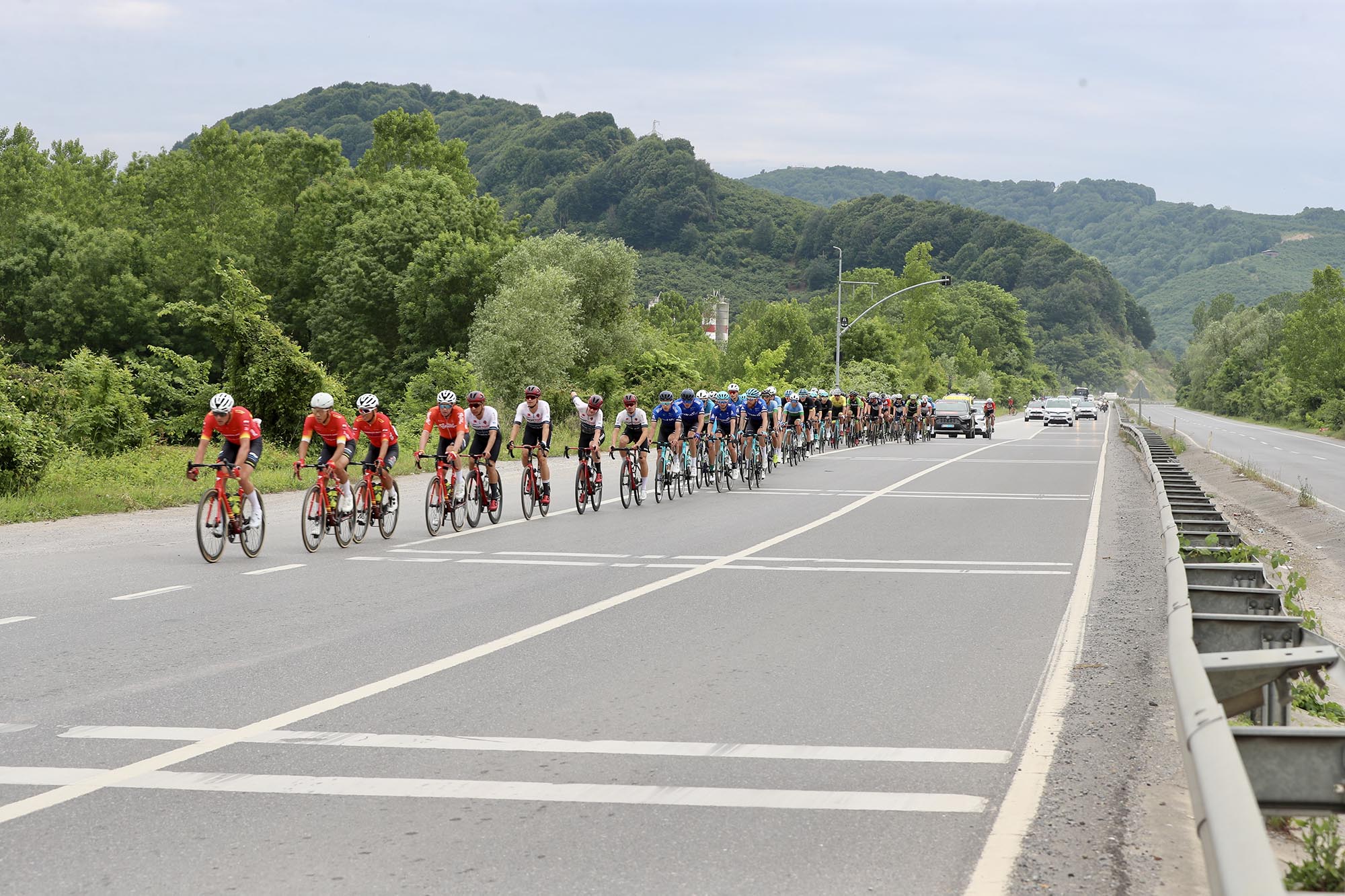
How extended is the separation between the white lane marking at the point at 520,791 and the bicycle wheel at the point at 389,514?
35.2 ft

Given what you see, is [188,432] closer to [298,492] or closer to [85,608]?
[298,492]

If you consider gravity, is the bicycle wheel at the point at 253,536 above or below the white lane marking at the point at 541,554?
above

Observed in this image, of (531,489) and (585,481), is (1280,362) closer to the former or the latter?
(585,481)

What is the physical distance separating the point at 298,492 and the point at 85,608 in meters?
12.5

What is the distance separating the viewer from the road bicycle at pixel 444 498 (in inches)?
672

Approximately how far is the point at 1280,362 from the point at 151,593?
112 meters

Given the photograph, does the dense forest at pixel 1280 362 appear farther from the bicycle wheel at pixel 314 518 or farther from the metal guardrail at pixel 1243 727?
the metal guardrail at pixel 1243 727

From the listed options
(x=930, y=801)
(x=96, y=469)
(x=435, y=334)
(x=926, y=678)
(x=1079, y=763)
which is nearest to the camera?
(x=930, y=801)

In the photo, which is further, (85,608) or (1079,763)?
(85,608)

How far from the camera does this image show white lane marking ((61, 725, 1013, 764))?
20.1ft

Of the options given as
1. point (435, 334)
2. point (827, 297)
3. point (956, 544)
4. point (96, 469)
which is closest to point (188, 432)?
point (435, 334)

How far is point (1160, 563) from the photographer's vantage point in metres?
13.9

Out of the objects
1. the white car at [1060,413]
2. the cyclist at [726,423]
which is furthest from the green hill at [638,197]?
the cyclist at [726,423]

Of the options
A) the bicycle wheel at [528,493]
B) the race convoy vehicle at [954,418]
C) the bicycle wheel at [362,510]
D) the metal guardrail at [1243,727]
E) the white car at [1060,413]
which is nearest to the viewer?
the metal guardrail at [1243,727]
